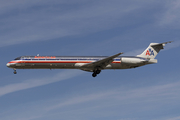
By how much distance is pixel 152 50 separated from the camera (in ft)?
196

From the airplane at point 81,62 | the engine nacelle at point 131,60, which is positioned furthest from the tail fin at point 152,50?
the engine nacelle at point 131,60

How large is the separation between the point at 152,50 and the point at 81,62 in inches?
607

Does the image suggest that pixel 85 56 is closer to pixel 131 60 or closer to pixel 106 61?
pixel 106 61

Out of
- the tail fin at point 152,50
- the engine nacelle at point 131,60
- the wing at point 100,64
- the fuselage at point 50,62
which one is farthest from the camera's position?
the tail fin at point 152,50

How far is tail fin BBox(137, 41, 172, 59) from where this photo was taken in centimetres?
5947

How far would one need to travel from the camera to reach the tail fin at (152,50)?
5947 centimetres

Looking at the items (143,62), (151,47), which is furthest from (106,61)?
(151,47)

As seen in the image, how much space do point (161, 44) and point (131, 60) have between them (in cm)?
817

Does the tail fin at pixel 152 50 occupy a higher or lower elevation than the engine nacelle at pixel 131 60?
higher

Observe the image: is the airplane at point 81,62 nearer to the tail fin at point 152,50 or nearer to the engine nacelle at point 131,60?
the engine nacelle at point 131,60

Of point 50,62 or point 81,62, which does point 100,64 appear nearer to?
point 81,62

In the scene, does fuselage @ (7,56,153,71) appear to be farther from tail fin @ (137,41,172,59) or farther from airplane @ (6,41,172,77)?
tail fin @ (137,41,172,59)

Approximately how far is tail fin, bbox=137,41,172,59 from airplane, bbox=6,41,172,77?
86.3 inches

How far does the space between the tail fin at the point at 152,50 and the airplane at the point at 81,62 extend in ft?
7.19
